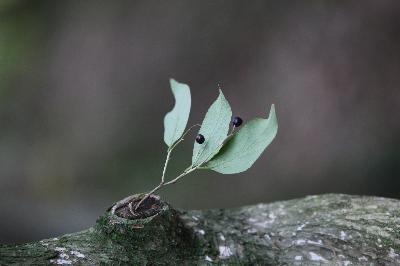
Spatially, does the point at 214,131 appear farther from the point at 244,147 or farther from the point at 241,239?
the point at 241,239

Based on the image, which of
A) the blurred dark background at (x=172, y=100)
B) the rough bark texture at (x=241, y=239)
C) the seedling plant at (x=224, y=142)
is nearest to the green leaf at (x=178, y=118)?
the seedling plant at (x=224, y=142)

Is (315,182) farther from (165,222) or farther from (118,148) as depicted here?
(165,222)

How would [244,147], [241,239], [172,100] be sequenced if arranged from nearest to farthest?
[244,147]
[241,239]
[172,100]

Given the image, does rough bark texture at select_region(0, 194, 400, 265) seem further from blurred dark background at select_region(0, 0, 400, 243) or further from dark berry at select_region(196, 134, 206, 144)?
blurred dark background at select_region(0, 0, 400, 243)

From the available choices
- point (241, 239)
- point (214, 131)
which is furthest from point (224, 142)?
point (241, 239)

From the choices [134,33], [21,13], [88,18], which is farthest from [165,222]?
[21,13]

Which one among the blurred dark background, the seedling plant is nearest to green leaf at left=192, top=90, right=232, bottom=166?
the seedling plant
